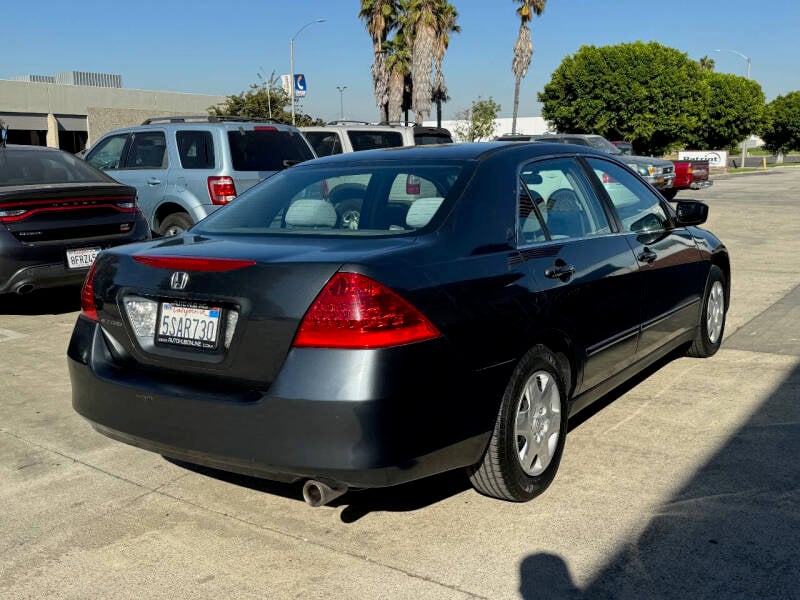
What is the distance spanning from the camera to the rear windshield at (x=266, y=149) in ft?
33.7

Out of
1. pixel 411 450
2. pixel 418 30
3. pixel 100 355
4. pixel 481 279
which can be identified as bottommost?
pixel 411 450

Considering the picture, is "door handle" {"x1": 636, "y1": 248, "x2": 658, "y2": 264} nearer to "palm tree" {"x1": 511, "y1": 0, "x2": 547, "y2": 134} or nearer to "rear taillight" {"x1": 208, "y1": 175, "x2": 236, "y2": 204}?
"rear taillight" {"x1": 208, "y1": 175, "x2": 236, "y2": 204}

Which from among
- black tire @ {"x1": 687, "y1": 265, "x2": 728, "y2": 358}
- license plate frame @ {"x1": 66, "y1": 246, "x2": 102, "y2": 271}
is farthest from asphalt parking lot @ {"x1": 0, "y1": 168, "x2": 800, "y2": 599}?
license plate frame @ {"x1": 66, "y1": 246, "x2": 102, "y2": 271}

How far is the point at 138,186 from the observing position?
422 inches

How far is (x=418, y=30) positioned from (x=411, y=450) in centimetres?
3952

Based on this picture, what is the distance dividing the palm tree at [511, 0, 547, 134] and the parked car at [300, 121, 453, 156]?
36.5m

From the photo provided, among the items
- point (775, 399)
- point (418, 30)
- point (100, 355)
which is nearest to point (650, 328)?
point (775, 399)

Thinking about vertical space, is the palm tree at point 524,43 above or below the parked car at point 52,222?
above

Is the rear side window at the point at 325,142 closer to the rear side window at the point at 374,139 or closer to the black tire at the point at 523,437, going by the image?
the rear side window at the point at 374,139

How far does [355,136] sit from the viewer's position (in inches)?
551

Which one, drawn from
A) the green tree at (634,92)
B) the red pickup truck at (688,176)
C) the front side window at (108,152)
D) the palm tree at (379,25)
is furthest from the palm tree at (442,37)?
the front side window at (108,152)

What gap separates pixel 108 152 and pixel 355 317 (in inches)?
376

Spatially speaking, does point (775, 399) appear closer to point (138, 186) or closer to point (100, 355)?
point (100, 355)

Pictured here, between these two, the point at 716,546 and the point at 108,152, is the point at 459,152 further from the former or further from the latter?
the point at 108,152
